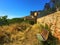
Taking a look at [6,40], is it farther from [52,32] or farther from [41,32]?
[52,32]

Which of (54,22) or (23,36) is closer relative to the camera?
(54,22)

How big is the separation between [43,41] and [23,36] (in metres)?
1.98

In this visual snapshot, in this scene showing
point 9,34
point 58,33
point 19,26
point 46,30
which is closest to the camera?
point 58,33

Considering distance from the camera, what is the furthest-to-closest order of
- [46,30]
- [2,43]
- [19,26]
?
[19,26] → [2,43] → [46,30]

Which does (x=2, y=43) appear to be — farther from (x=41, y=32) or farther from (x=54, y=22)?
(x=54, y=22)

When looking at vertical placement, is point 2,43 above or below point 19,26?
below

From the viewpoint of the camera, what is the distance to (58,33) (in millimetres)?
7945

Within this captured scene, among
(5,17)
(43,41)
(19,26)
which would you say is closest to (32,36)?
(43,41)

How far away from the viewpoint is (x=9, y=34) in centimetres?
1044

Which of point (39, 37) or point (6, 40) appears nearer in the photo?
point (39, 37)

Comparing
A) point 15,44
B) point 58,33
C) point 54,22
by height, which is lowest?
point 15,44

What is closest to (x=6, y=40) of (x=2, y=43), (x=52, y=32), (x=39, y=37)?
(x=2, y=43)

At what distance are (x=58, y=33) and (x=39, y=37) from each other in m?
1.11

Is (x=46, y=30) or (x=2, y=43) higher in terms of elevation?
(x=46, y=30)
